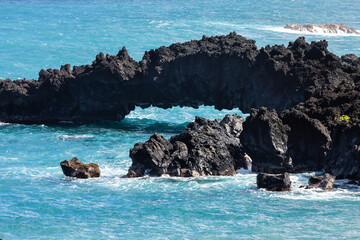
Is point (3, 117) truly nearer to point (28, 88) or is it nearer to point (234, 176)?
point (28, 88)

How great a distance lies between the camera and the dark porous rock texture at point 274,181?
208ft

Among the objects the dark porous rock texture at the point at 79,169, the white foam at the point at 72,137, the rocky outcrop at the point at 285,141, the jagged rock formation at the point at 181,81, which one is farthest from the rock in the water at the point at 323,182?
the white foam at the point at 72,137

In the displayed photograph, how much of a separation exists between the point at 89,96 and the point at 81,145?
32.7 ft

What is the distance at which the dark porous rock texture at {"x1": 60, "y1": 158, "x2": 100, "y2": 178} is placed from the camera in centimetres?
6962

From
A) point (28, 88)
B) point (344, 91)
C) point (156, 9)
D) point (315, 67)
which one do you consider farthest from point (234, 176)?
point (156, 9)

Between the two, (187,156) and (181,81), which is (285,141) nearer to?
(187,156)

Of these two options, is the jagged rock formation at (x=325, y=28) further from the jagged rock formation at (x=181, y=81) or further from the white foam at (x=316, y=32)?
the jagged rock formation at (x=181, y=81)

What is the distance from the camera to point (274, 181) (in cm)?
6378

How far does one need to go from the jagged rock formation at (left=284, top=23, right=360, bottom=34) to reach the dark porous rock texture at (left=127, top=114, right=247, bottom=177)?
10163 centimetres

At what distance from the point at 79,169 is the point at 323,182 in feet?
71.7

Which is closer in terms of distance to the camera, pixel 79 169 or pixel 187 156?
pixel 187 156

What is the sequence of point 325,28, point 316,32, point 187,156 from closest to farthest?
point 187,156 < point 316,32 < point 325,28

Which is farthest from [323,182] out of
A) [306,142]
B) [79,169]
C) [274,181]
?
[79,169]

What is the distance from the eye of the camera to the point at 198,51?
8794cm
